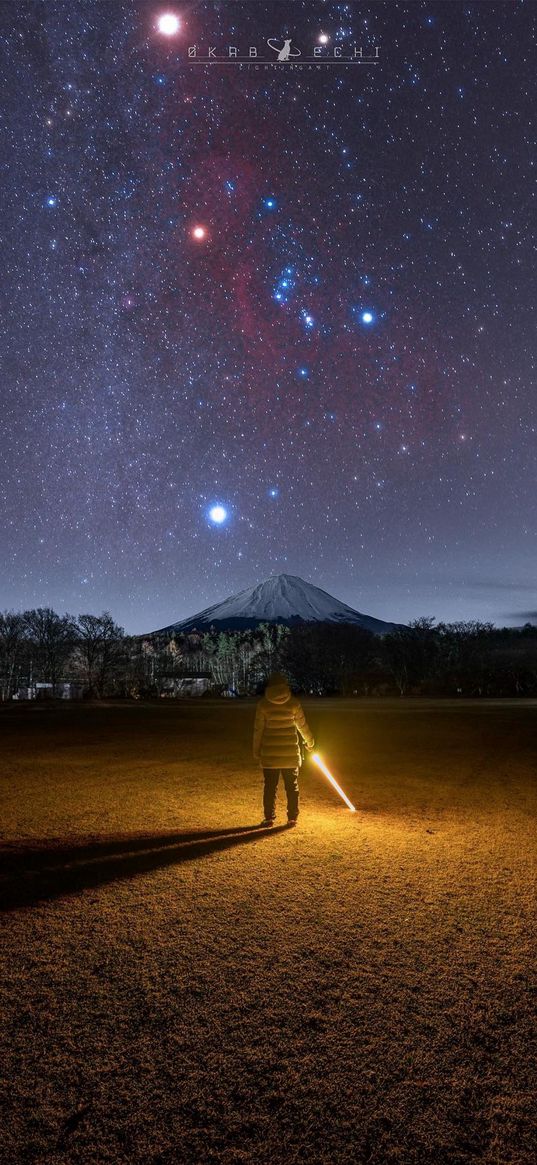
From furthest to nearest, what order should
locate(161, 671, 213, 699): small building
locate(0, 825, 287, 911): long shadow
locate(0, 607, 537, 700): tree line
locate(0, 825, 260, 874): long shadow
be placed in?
locate(161, 671, 213, 699): small building → locate(0, 607, 537, 700): tree line → locate(0, 825, 260, 874): long shadow → locate(0, 825, 287, 911): long shadow

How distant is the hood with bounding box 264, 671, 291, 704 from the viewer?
8.20 meters

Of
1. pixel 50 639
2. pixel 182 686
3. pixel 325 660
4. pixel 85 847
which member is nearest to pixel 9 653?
pixel 50 639

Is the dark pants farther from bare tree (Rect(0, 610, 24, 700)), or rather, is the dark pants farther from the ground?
bare tree (Rect(0, 610, 24, 700))

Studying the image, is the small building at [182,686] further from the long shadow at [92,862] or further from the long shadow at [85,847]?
the long shadow at [92,862]

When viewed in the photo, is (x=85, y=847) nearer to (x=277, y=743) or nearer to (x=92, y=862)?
(x=92, y=862)

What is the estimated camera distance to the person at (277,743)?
8117 mm

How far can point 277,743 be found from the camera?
816 centimetres

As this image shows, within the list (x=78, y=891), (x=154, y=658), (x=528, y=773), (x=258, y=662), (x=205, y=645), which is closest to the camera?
(x=78, y=891)

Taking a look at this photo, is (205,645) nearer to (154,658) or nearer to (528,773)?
(154,658)

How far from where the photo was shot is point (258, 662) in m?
80.9

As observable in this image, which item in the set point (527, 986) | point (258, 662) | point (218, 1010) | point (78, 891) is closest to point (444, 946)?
point (527, 986)

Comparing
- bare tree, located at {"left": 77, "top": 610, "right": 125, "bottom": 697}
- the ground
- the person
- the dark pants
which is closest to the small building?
bare tree, located at {"left": 77, "top": 610, "right": 125, "bottom": 697}

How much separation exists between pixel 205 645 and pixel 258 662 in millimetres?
33125

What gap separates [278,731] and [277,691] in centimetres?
56
